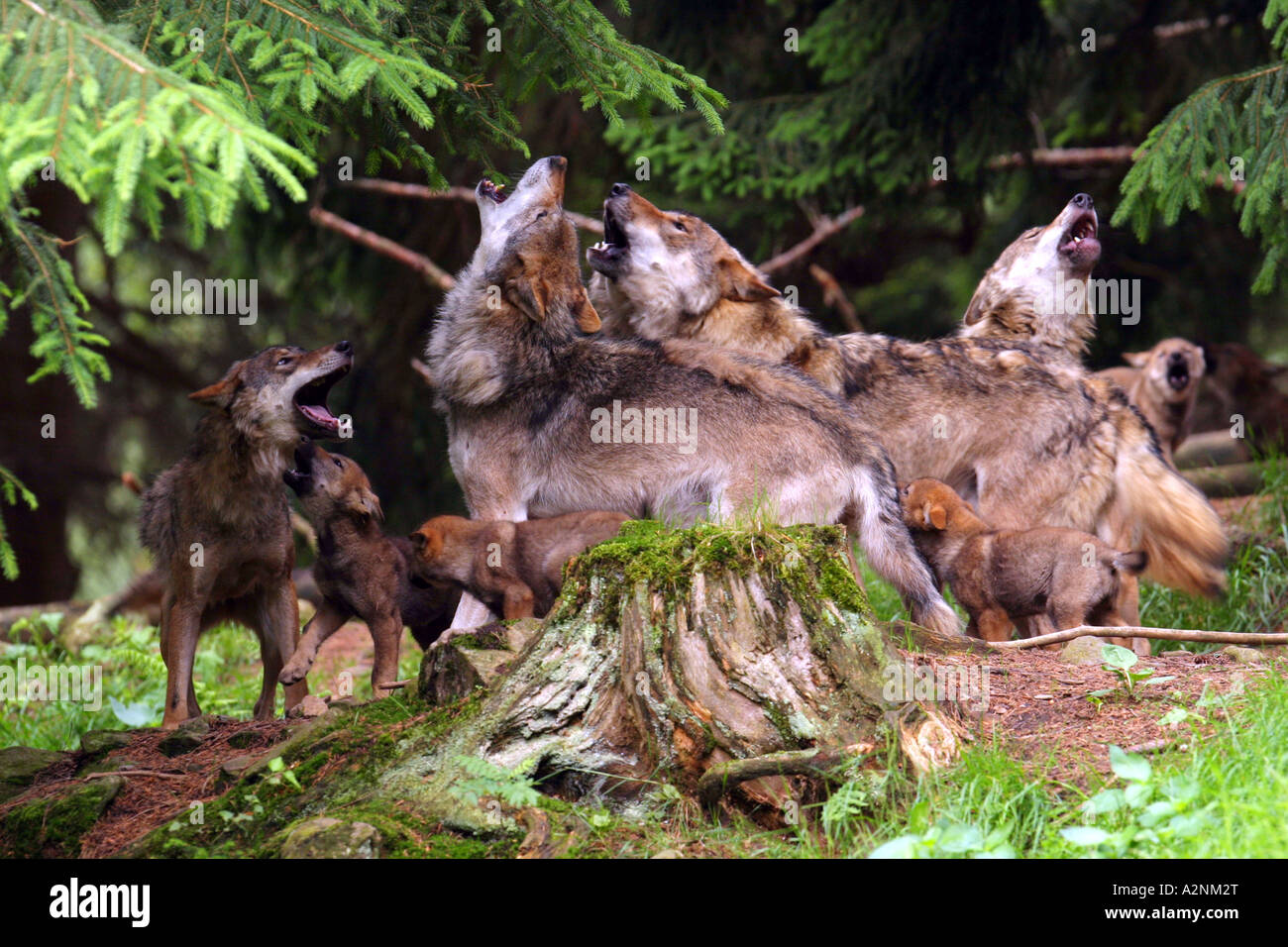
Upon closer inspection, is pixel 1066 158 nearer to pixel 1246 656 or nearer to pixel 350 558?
pixel 1246 656

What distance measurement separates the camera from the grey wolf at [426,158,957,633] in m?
5.73

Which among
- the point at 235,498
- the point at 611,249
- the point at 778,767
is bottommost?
the point at 778,767

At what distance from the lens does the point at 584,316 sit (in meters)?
6.27

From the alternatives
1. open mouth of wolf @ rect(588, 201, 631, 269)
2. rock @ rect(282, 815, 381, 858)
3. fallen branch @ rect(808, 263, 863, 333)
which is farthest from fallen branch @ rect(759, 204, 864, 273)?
rock @ rect(282, 815, 381, 858)

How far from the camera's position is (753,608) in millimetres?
4422

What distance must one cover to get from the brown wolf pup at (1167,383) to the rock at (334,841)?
860 cm

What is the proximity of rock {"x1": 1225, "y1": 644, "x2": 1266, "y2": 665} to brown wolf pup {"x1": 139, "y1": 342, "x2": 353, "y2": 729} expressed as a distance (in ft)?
15.0

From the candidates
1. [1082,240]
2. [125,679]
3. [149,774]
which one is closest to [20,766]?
[149,774]

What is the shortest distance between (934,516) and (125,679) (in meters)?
5.78

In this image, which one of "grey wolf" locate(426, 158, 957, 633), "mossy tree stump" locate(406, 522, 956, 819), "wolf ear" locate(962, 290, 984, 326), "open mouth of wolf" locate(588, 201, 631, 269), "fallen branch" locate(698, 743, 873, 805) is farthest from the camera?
"wolf ear" locate(962, 290, 984, 326)

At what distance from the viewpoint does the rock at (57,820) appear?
14.7 ft

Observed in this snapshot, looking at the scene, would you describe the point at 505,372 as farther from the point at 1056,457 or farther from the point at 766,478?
the point at 1056,457

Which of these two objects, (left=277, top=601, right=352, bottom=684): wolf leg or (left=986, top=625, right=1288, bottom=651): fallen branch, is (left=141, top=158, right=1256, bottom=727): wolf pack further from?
(left=986, top=625, right=1288, bottom=651): fallen branch
